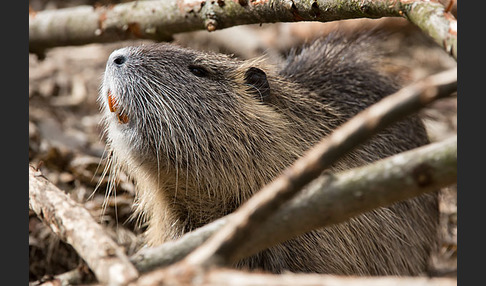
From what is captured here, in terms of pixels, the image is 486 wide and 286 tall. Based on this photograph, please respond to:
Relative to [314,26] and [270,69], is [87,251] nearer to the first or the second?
[270,69]

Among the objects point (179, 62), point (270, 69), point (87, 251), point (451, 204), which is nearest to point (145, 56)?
point (179, 62)

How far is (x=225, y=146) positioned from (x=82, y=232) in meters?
1.10

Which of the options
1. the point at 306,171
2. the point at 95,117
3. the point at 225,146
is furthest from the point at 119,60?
the point at 95,117

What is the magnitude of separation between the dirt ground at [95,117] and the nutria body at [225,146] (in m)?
A: 0.50

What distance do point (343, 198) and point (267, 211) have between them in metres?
0.27

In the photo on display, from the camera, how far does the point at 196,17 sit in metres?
3.81

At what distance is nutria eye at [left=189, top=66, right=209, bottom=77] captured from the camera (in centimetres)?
332

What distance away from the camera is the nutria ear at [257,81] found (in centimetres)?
348

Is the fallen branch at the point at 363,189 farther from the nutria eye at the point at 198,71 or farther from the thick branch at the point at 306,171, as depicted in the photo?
the nutria eye at the point at 198,71

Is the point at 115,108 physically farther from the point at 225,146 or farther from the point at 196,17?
the point at 196,17

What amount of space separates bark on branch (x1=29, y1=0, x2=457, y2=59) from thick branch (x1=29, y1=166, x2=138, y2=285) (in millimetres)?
1417

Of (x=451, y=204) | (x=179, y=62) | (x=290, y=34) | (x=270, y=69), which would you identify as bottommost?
(x=451, y=204)

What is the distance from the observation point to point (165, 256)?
2.13m

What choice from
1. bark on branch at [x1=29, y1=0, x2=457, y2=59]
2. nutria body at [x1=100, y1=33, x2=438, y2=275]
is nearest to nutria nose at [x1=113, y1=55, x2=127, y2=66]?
nutria body at [x1=100, y1=33, x2=438, y2=275]
